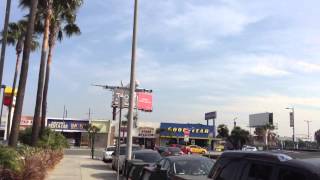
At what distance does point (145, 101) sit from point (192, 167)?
8458 centimetres

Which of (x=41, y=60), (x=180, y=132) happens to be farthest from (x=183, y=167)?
(x=180, y=132)

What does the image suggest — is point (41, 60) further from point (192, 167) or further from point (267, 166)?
point (267, 166)

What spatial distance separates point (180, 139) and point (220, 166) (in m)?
88.5

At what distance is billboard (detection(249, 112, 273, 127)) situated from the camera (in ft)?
431

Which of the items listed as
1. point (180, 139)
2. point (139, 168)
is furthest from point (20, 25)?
point (180, 139)

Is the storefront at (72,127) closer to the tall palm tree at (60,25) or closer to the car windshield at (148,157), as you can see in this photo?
the tall palm tree at (60,25)

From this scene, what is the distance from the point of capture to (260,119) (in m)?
135

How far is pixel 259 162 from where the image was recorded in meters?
6.24

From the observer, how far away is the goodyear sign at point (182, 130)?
93062mm

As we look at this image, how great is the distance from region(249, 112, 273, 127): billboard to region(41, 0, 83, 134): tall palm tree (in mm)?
98952

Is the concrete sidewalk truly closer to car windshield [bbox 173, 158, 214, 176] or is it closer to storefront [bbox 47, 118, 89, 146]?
car windshield [bbox 173, 158, 214, 176]

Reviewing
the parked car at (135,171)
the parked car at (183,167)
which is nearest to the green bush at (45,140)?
the parked car at (135,171)

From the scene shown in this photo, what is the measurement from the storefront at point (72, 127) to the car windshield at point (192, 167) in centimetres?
7696

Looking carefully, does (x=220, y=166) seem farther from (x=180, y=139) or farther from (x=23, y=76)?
(x=180, y=139)
